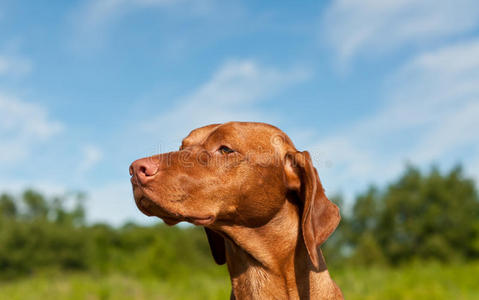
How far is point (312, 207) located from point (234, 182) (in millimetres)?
683

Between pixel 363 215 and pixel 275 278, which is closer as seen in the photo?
pixel 275 278

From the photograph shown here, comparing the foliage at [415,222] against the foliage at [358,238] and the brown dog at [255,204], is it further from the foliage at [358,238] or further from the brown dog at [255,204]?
the brown dog at [255,204]

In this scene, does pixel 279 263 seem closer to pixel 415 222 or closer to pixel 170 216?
pixel 170 216

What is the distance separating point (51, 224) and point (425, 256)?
46.2 meters

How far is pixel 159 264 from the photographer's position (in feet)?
90.6

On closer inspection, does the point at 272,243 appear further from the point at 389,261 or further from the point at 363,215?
the point at 363,215

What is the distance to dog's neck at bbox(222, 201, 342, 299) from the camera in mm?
3725

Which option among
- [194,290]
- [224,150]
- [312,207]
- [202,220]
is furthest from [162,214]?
[194,290]

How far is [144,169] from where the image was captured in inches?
128

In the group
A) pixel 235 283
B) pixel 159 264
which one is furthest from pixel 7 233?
pixel 235 283

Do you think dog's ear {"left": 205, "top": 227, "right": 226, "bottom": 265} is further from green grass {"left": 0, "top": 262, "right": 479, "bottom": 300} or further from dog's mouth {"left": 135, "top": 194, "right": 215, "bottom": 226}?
green grass {"left": 0, "top": 262, "right": 479, "bottom": 300}

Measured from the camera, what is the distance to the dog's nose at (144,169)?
3260 millimetres

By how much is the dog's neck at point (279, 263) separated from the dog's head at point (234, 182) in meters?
0.11

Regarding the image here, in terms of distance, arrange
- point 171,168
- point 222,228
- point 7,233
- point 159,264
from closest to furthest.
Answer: point 171,168 → point 222,228 → point 159,264 → point 7,233
